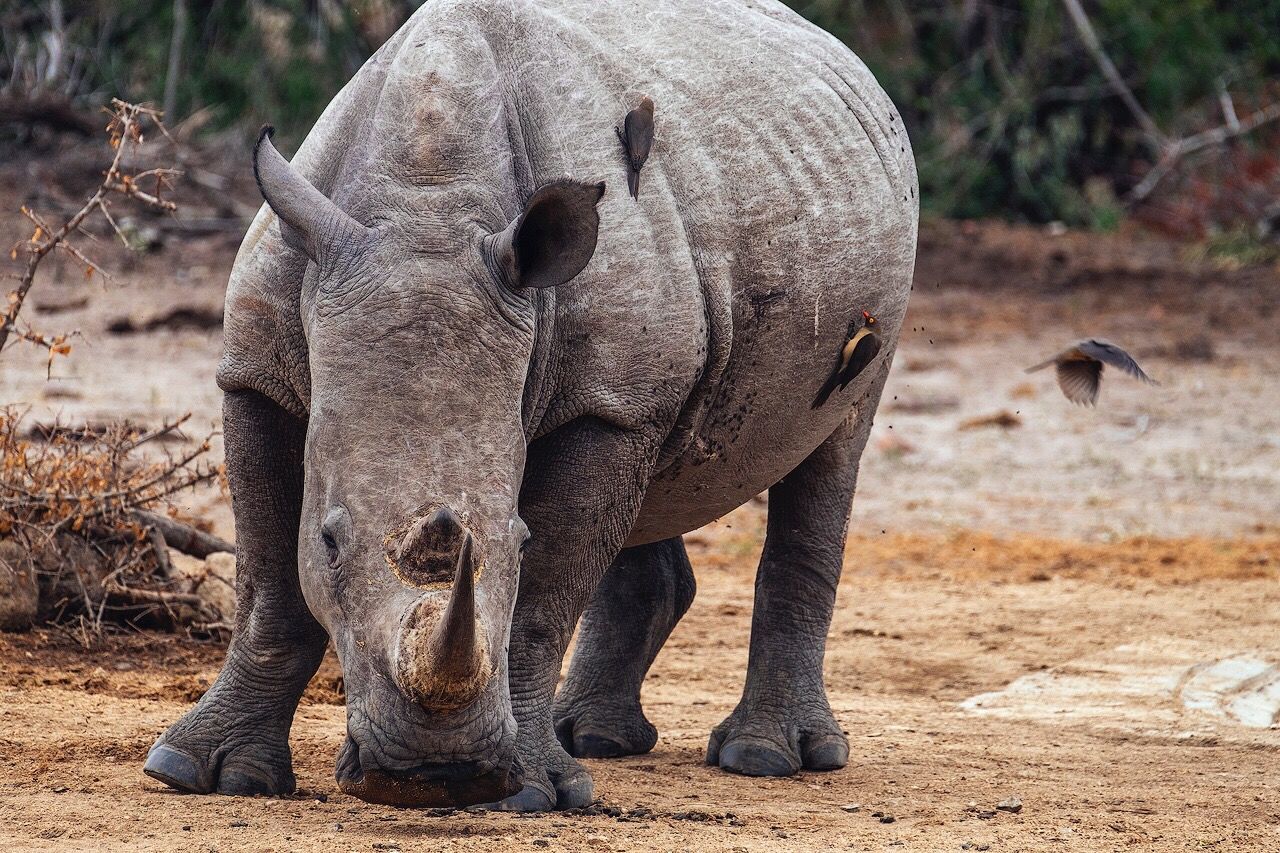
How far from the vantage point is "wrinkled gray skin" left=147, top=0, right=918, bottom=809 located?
386 cm

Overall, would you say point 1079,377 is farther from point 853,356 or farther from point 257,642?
point 257,642

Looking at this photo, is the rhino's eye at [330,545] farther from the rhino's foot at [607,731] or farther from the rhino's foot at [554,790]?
the rhino's foot at [607,731]

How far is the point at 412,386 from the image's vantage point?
3951 mm

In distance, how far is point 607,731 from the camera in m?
5.79

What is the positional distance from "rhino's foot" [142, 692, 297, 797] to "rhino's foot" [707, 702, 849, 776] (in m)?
1.46

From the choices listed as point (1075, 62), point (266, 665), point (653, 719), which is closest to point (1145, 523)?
point (653, 719)

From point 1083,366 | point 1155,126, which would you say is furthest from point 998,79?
point 1083,366

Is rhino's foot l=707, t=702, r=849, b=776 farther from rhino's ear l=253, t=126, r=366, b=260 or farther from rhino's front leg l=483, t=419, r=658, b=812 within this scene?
rhino's ear l=253, t=126, r=366, b=260

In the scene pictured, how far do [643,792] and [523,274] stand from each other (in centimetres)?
160

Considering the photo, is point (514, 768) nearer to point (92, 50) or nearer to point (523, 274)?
point (523, 274)

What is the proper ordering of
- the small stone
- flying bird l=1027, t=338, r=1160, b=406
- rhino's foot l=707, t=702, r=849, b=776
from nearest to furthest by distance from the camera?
the small stone < rhino's foot l=707, t=702, r=849, b=776 < flying bird l=1027, t=338, r=1160, b=406

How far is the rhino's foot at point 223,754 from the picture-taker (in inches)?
182

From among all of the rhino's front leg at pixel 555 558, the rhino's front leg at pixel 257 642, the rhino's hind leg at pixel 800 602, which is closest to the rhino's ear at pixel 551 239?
the rhino's front leg at pixel 555 558

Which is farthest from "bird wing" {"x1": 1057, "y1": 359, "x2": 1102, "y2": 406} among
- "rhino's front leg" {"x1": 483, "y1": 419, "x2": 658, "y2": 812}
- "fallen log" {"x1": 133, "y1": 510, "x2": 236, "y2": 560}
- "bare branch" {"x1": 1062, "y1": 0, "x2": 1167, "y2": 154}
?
"bare branch" {"x1": 1062, "y1": 0, "x2": 1167, "y2": 154}
